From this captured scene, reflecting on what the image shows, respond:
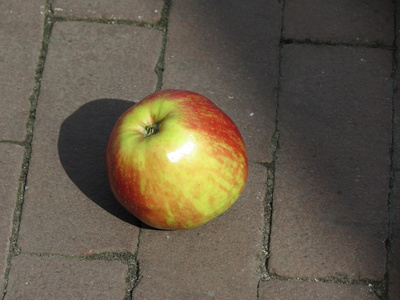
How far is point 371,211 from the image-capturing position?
3096mm

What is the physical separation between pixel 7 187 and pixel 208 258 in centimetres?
107

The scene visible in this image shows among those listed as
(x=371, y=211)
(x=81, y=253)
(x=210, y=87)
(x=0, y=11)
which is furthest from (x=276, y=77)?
(x=0, y=11)

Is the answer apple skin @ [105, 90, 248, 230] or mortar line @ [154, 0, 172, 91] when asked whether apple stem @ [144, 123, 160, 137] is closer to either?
apple skin @ [105, 90, 248, 230]

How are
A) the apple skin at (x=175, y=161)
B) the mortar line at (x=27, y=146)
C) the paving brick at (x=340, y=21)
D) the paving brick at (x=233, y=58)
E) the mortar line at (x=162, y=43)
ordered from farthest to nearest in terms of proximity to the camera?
the paving brick at (x=340, y=21), the mortar line at (x=162, y=43), the paving brick at (x=233, y=58), the mortar line at (x=27, y=146), the apple skin at (x=175, y=161)

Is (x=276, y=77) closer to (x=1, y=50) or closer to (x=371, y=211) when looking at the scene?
(x=371, y=211)

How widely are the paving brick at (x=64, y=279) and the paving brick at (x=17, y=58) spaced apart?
711 millimetres

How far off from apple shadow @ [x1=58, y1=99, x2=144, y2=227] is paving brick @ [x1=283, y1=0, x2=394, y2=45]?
1.08m

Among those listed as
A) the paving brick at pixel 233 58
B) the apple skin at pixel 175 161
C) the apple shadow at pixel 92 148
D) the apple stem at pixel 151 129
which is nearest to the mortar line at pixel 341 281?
the apple skin at pixel 175 161

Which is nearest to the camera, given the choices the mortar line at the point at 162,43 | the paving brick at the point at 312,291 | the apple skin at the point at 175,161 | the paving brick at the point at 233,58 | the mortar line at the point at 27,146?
the apple skin at the point at 175,161

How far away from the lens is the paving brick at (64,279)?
115 inches

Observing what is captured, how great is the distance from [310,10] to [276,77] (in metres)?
0.51

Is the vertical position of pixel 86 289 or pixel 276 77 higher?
pixel 276 77

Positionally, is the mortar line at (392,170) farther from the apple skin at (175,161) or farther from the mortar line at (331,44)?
the apple skin at (175,161)

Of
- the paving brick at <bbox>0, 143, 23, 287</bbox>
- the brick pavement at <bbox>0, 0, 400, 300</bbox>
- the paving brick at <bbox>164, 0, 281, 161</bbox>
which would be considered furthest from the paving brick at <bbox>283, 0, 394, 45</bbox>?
the paving brick at <bbox>0, 143, 23, 287</bbox>
